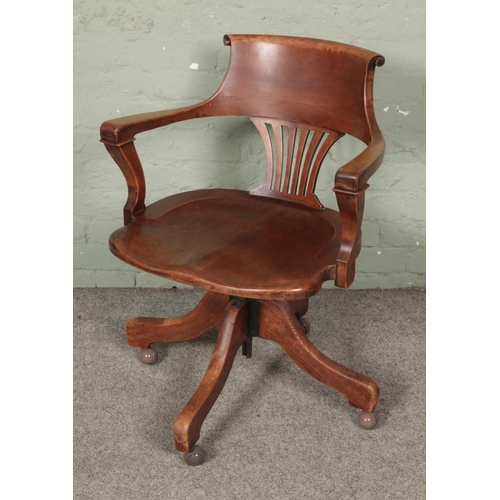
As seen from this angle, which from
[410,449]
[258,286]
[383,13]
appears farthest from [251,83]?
[410,449]

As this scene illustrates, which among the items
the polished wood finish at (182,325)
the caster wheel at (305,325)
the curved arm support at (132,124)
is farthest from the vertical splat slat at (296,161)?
the caster wheel at (305,325)

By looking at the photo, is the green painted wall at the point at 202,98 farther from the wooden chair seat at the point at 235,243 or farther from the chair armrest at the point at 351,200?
the chair armrest at the point at 351,200

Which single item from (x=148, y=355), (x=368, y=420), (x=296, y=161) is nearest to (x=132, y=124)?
(x=296, y=161)

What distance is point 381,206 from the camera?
8.64ft

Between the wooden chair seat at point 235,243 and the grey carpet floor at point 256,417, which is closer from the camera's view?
the wooden chair seat at point 235,243

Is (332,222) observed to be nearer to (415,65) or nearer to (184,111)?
(184,111)

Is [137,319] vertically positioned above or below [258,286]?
below

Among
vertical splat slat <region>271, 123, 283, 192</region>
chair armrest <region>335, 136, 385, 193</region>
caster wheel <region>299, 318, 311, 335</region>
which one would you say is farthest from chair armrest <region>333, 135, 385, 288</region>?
caster wheel <region>299, 318, 311, 335</region>

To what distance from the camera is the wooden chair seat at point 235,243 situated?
5.47ft

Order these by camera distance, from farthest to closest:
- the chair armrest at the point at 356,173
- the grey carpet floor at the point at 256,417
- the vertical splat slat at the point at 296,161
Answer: the vertical splat slat at the point at 296,161
the grey carpet floor at the point at 256,417
the chair armrest at the point at 356,173

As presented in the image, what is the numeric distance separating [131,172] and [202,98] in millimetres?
634

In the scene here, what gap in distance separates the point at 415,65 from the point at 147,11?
3.05 ft

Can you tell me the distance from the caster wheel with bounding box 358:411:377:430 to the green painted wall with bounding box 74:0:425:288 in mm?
842

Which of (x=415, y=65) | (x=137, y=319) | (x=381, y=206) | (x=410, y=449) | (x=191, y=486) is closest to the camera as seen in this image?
(x=191, y=486)
